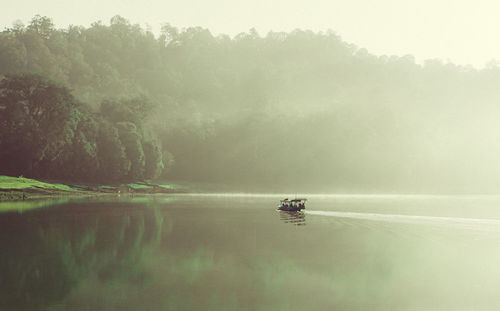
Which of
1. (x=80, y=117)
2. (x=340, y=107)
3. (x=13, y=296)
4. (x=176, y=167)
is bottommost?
(x=13, y=296)

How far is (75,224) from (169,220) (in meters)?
10.7

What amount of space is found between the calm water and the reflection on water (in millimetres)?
7097

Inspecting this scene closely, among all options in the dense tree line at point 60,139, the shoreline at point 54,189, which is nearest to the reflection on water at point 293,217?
the shoreline at point 54,189

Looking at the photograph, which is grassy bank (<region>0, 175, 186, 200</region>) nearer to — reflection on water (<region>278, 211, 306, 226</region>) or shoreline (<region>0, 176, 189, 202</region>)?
shoreline (<region>0, 176, 189, 202</region>)

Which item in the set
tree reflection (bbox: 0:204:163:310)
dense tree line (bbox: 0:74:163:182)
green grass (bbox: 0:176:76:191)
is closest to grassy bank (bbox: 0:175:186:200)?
green grass (bbox: 0:176:76:191)

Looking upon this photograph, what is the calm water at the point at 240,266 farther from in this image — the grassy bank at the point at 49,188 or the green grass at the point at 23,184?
the green grass at the point at 23,184

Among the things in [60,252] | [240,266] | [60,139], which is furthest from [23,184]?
[240,266]

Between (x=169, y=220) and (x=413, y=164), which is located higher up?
(x=413, y=164)

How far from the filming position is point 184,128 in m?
177

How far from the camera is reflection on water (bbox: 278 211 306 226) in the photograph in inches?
2403

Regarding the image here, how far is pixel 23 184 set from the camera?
10025 cm

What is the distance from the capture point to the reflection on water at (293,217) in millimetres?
61031

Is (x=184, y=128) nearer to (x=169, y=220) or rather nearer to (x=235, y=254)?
(x=169, y=220)

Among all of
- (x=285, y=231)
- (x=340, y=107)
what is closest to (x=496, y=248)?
(x=285, y=231)
